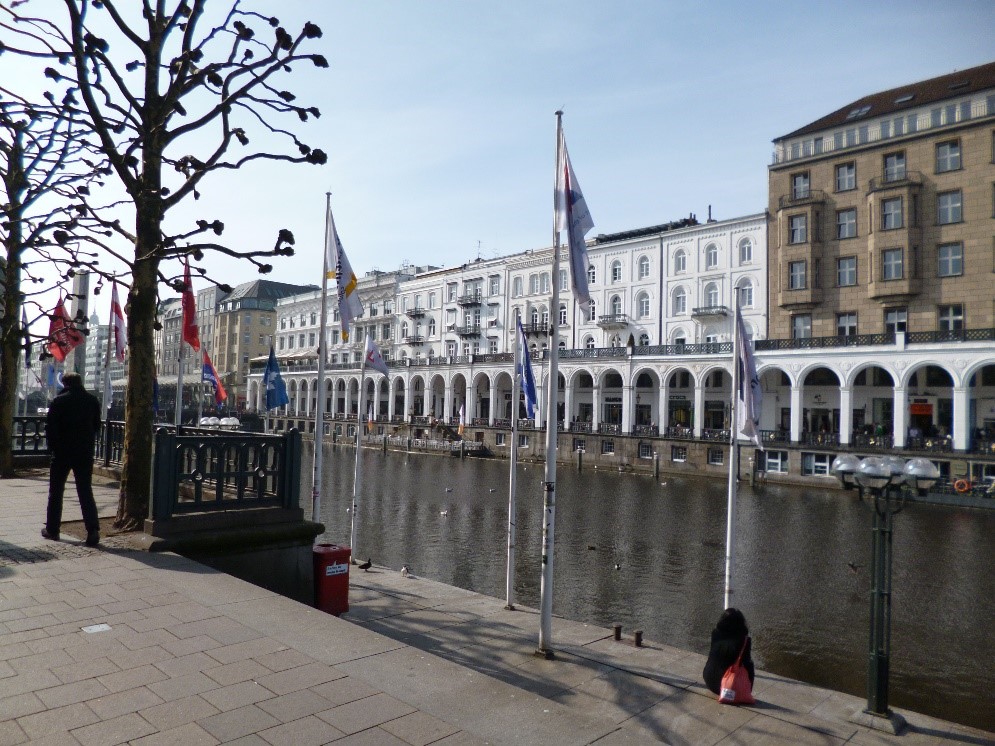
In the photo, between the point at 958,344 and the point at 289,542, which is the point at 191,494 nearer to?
the point at 289,542

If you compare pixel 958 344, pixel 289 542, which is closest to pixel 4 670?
pixel 289 542

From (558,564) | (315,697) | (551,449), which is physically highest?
(551,449)

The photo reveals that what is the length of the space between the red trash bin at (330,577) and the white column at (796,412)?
36792mm

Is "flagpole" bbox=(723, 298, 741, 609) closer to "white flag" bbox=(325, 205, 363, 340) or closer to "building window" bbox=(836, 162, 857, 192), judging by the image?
"white flag" bbox=(325, 205, 363, 340)

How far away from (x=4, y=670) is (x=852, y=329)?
45071mm

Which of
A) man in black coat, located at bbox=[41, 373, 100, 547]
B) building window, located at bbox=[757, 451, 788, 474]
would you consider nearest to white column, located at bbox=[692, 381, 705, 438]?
building window, located at bbox=[757, 451, 788, 474]

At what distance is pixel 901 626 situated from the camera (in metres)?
12.7

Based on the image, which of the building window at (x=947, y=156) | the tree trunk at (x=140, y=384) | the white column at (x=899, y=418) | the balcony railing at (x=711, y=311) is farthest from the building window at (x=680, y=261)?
the tree trunk at (x=140, y=384)

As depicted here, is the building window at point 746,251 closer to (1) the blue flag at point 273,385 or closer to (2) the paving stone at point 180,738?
(1) the blue flag at point 273,385

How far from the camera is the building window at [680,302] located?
164 ft

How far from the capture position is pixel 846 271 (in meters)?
42.4

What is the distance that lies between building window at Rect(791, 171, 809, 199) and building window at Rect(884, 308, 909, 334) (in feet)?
29.6

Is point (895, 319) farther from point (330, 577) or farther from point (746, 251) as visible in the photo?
point (330, 577)

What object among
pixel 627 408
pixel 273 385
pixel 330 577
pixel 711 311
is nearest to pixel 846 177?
pixel 711 311
